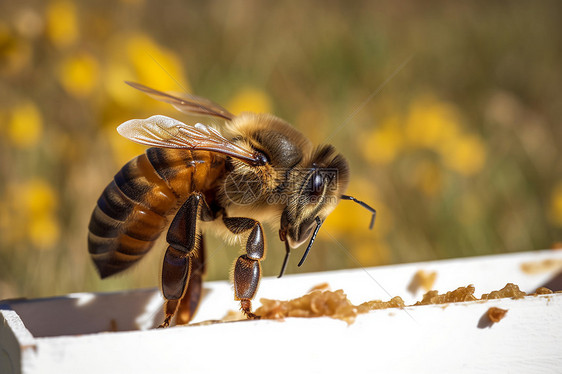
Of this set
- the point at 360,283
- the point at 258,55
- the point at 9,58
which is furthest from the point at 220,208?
the point at 258,55

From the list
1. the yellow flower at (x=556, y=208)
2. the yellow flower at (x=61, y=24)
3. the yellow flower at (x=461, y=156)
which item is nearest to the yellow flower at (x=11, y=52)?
the yellow flower at (x=61, y=24)

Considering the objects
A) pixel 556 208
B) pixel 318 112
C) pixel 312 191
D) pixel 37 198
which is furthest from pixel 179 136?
pixel 556 208

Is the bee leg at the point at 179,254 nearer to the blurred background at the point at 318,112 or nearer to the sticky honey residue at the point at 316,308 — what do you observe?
the blurred background at the point at 318,112

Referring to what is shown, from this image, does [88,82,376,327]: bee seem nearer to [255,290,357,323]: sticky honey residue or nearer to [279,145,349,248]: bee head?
[279,145,349,248]: bee head

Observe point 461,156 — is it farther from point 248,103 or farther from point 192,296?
point 192,296

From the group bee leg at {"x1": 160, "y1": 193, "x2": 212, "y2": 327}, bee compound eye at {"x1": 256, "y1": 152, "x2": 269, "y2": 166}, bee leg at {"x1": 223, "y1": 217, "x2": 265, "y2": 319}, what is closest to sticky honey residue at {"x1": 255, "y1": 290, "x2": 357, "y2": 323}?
bee leg at {"x1": 223, "y1": 217, "x2": 265, "y2": 319}

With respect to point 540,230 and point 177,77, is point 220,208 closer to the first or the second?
point 177,77
